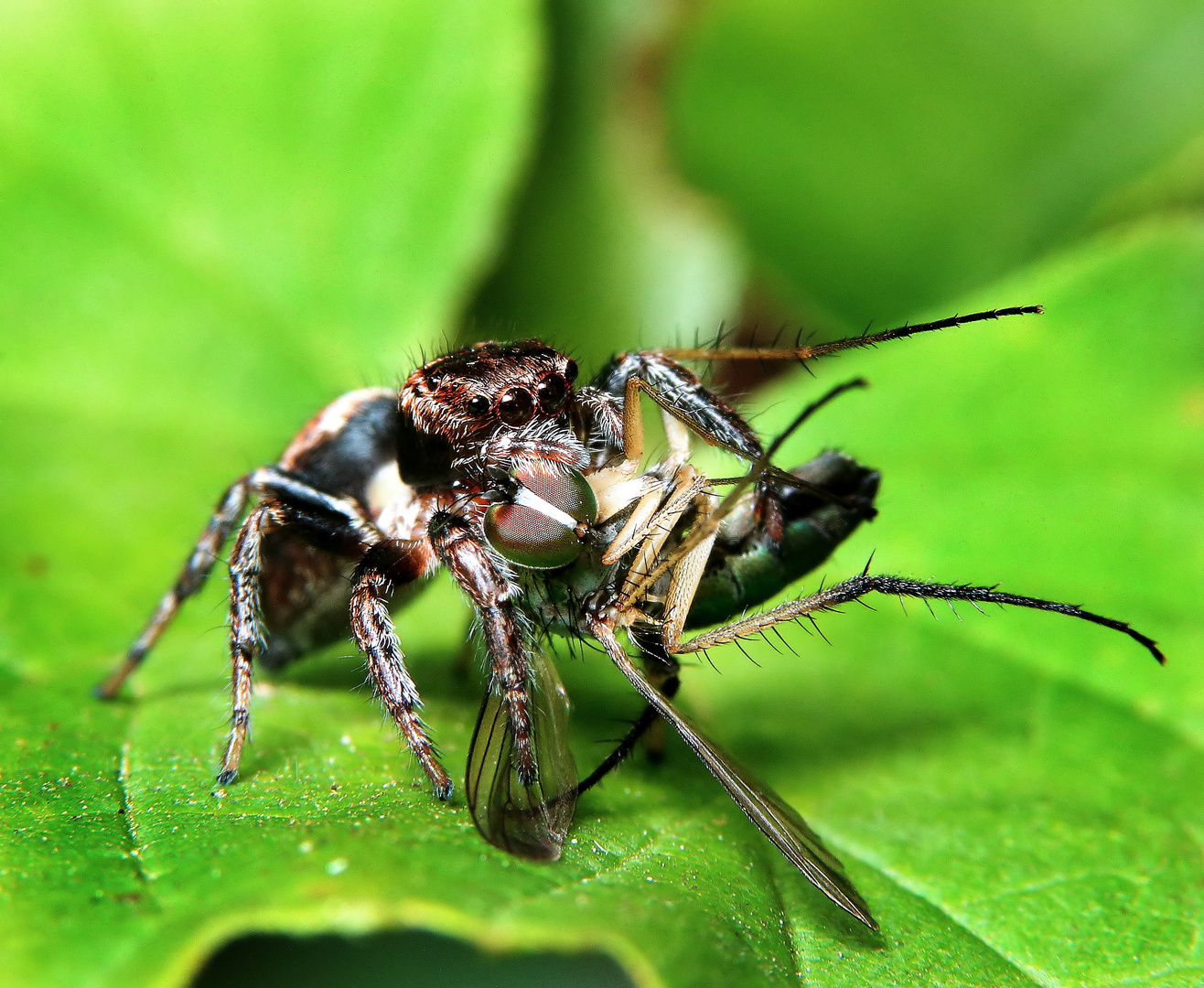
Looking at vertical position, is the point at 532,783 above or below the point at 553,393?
below

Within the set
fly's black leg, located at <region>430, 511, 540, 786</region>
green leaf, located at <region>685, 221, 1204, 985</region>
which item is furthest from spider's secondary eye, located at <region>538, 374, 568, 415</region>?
green leaf, located at <region>685, 221, 1204, 985</region>

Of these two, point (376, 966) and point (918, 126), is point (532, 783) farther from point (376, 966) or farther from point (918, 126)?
point (918, 126)

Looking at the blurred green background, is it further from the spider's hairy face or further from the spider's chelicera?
the spider's hairy face

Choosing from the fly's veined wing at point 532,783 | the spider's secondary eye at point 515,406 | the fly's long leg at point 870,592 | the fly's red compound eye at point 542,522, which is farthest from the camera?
the spider's secondary eye at point 515,406

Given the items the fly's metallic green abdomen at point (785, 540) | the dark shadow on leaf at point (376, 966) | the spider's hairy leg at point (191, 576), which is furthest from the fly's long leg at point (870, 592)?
the spider's hairy leg at point (191, 576)

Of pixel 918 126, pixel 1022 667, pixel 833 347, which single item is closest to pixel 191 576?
pixel 833 347

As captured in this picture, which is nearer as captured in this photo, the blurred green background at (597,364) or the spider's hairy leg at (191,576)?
the blurred green background at (597,364)

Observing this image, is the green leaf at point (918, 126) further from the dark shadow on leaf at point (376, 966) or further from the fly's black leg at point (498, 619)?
the dark shadow on leaf at point (376, 966)
